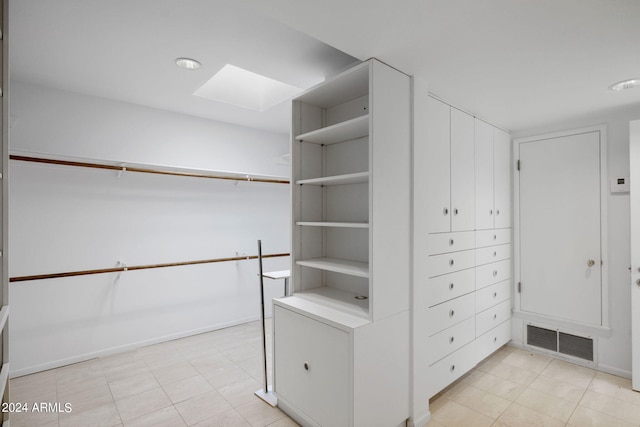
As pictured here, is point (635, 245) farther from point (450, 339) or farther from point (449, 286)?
point (450, 339)

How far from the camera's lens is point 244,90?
333cm

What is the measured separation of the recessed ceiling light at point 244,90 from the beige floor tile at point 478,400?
3012mm

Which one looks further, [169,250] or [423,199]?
[169,250]

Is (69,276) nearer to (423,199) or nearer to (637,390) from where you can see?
(423,199)

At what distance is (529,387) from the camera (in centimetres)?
265

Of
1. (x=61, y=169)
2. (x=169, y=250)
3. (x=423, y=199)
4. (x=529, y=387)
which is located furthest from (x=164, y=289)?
(x=529, y=387)

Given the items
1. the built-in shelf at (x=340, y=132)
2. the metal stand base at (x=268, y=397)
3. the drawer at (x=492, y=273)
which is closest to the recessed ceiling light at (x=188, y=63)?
the built-in shelf at (x=340, y=132)

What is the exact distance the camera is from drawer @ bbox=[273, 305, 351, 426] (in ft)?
5.94

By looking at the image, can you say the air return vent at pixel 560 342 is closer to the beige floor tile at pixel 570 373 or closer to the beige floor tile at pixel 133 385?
the beige floor tile at pixel 570 373

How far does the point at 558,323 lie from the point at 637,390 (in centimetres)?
72

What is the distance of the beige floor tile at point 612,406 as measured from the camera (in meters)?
2.28

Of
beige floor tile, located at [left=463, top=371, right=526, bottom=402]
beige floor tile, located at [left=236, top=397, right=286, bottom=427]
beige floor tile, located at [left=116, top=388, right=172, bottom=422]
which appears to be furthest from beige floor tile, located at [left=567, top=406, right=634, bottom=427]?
beige floor tile, located at [left=116, top=388, right=172, bottom=422]

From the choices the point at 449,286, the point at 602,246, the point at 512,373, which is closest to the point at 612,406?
the point at 512,373

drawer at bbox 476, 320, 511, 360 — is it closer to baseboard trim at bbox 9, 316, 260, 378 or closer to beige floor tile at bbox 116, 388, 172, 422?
beige floor tile at bbox 116, 388, 172, 422
